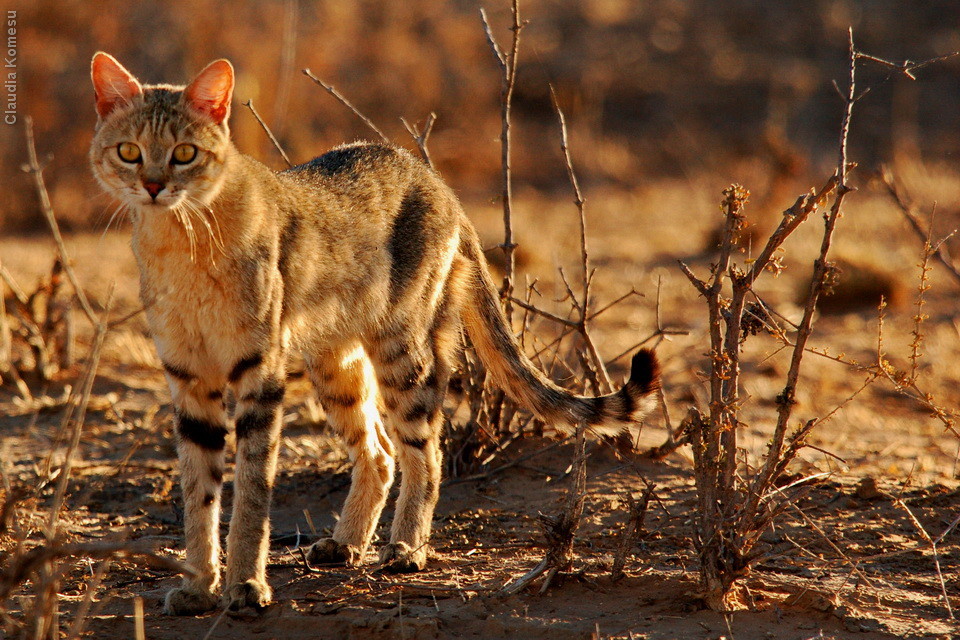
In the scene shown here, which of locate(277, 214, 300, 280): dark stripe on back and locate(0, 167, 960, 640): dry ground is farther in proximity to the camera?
locate(277, 214, 300, 280): dark stripe on back

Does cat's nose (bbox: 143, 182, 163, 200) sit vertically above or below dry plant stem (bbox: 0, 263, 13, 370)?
above

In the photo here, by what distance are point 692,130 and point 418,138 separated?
10132 millimetres

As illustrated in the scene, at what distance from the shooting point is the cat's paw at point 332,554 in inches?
164

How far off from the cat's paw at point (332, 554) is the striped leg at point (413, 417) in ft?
0.58

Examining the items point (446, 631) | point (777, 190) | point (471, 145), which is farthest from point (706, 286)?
point (471, 145)

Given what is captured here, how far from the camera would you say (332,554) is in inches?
164

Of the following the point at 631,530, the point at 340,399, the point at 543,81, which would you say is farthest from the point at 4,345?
the point at 543,81

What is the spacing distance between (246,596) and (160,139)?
1.55 meters

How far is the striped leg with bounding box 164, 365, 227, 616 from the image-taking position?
3.63 metres

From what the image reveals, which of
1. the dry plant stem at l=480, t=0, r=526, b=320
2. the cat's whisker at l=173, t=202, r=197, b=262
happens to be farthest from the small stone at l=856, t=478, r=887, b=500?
the cat's whisker at l=173, t=202, r=197, b=262

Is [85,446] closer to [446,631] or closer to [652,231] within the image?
[446,631]

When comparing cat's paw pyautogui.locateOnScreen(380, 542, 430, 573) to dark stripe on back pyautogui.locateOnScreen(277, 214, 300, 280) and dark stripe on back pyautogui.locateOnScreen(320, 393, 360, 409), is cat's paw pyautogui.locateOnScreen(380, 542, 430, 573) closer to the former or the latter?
dark stripe on back pyautogui.locateOnScreen(320, 393, 360, 409)

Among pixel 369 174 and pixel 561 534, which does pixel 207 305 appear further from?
pixel 561 534

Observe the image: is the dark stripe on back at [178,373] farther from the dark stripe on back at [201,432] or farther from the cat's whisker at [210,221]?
the cat's whisker at [210,221]
